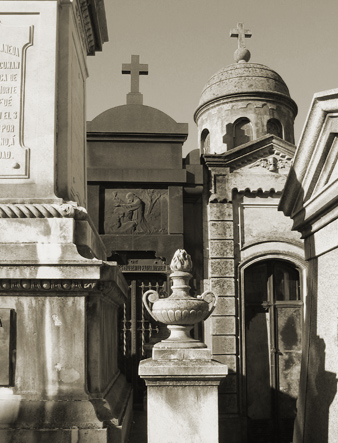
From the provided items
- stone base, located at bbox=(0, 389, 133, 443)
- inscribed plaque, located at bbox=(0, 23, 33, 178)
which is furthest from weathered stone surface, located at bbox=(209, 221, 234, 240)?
stone base, located at bbox=(0, 389, 133, 443)

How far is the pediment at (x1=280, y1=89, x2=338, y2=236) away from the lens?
18.1 ft

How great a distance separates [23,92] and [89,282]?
2238 millimetres

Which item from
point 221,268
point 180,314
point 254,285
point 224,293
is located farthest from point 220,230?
point 180,314

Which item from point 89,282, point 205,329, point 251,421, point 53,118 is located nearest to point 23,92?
point 53,118

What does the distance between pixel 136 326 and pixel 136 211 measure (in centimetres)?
246

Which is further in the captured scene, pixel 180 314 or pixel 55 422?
pixel 180 314

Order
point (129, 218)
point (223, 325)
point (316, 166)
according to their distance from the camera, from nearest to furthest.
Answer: point (316, 166)
point (129, 218)
point (223, 325)

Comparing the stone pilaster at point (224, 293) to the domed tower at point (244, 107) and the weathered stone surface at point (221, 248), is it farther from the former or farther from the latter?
the domed tower at point (244, 107)

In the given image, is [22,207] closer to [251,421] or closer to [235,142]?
[251,421]

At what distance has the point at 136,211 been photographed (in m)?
12.2

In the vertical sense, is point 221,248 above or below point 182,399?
above

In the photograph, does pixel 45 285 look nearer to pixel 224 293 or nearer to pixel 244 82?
pixel 224 293

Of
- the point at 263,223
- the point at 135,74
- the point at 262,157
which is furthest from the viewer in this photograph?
the point at 135,74

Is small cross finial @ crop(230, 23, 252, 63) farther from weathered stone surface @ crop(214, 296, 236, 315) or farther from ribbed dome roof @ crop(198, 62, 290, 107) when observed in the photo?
weathered stone surface @ crop(214, 296, 236, 315)
